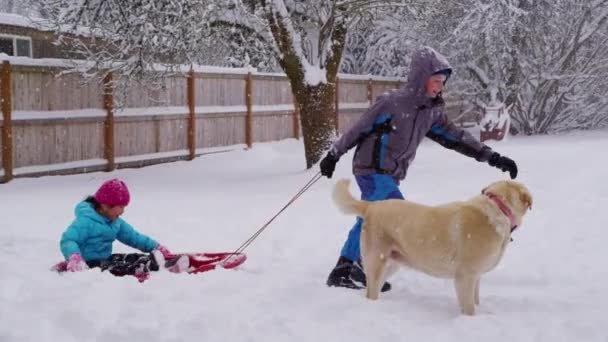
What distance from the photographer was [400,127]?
4.91 meters

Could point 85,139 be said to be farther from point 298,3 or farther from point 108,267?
point 108,267

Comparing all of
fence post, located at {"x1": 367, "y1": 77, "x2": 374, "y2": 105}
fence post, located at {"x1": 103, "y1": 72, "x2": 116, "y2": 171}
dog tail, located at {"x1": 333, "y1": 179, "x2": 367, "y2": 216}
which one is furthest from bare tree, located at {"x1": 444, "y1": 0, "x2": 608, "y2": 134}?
dog tail, located at {"x1": 333, "y1": 179, "x2": 367, "y2": 216}

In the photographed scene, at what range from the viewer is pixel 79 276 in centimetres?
448

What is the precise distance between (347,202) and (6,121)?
8.22 meters

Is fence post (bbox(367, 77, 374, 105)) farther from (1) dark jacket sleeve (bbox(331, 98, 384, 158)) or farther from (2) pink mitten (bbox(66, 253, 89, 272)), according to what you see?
(2) pink mitten (bbox(66, 253, 89, 272))

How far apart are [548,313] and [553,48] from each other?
17.8m

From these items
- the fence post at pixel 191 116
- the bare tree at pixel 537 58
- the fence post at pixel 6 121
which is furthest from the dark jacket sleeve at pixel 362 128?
the bare tree at pixel 537 58

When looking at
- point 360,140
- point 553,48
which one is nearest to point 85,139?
point 360,140

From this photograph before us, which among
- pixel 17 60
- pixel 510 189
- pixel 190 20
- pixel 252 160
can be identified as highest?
pixel 190 20

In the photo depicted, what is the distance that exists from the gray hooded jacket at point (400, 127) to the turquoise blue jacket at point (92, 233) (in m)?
1.89

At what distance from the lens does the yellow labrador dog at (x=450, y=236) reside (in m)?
4.13

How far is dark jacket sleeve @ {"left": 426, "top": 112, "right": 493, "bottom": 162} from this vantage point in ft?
16.7

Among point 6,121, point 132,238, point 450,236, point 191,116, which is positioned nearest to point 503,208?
point 450,236

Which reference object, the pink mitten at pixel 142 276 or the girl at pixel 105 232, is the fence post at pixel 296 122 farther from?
the pink mitten at pixel 142 276
